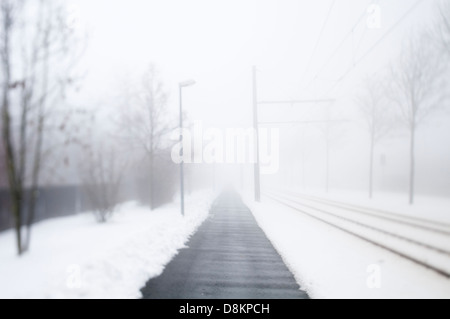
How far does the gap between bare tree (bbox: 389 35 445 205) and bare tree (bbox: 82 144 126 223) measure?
61.4 ft

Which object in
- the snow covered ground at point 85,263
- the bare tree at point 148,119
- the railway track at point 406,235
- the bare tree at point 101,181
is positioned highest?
the bare tree at point 148,119

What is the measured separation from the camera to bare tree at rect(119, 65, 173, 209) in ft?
60.0

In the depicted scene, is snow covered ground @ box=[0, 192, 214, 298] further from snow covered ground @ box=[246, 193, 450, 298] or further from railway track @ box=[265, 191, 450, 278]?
railway track @ box=[265, 191, 450, 278]

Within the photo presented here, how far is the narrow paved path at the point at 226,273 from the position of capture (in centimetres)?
538

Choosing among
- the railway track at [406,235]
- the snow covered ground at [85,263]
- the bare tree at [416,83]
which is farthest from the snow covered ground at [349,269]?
the bare tree at [416,83]

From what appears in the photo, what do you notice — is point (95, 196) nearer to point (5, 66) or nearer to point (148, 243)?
point (148, 243)

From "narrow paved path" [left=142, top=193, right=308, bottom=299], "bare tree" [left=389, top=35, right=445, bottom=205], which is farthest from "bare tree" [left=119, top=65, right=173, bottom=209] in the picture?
"bare tree" [left=389, top=35, right=445, bottom=205]

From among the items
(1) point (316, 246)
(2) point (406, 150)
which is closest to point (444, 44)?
(1) point (316, 246)

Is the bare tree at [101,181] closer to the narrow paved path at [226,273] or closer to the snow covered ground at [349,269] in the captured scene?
the narrow paved path at [226,273]

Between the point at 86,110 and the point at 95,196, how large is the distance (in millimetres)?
6726

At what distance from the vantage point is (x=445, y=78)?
18.6 m

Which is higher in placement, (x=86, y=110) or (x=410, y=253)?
(x=86, y=110)

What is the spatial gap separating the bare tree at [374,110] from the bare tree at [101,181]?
817 inches

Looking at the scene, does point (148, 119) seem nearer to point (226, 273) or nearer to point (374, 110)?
point (226, 273)
